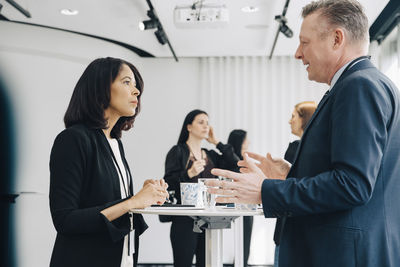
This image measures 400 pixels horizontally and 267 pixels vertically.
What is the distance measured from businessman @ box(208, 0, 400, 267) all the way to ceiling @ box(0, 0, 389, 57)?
317 centimetres

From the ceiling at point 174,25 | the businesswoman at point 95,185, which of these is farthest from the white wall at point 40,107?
the businesswoman at point 95,185

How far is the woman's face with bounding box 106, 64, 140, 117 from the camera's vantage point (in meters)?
1.89

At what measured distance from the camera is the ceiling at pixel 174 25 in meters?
4.40

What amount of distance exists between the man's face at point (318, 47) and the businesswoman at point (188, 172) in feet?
6.12

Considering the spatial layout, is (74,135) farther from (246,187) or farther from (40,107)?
(40,107)

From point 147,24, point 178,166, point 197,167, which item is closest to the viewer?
point 197,167

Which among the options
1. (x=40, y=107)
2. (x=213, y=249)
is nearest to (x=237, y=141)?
(x=40, y=107)

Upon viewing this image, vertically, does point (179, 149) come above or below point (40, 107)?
below

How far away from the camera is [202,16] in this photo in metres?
4.05

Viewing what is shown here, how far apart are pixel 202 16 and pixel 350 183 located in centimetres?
324

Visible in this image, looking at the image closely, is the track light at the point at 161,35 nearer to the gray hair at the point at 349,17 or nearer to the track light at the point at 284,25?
the track light at the point at 284,25

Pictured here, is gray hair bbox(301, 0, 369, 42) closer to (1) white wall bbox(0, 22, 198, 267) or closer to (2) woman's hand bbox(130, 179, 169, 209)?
(2) woman's hand bbox(130, 179, 169, 209)

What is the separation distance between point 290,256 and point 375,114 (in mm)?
465

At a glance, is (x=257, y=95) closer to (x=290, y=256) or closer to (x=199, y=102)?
(x=199, y=102)
